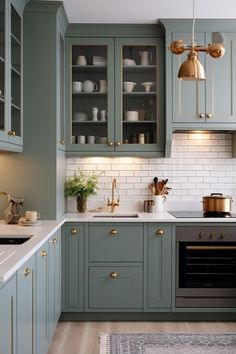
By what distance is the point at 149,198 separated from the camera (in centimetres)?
479

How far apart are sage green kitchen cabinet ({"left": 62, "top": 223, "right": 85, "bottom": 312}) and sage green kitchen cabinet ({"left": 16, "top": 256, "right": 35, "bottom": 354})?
4.79 feet

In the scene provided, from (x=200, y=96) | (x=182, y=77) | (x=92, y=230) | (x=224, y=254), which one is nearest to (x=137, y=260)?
(x=92, y=230)

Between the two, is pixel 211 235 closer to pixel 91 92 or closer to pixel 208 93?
pixel 208 93

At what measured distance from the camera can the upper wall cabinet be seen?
4.36m

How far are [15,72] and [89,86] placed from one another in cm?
99

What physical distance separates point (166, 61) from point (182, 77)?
1.65 meters

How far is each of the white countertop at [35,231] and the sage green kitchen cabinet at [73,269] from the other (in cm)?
14

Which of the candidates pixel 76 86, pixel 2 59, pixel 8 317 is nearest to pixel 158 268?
pixel 76 86

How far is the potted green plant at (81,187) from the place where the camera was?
14.9 ft

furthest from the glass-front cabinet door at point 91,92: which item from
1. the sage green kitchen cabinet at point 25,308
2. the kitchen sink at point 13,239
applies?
the sage green kitchen cabinet at point 25,308

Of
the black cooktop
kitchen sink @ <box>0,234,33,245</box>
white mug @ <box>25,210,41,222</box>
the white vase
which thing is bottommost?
kitchen sink @ <box>0,234,33,245</box>

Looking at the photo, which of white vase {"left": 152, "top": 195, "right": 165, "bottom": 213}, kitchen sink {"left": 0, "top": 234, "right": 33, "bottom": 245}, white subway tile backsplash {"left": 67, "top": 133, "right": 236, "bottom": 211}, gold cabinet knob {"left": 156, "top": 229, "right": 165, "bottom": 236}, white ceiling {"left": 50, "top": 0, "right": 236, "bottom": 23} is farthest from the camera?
white subway tile backsplash {"left": 67, "top": 133, "right": 236, "bottom": 211}

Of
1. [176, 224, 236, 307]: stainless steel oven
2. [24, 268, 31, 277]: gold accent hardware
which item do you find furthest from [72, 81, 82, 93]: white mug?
[24, 268, 31, 277]: gold accent hardware

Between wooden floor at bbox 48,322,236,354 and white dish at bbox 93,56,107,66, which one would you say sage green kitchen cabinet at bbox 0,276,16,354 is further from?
white dish at bbox 93,56,107,66
